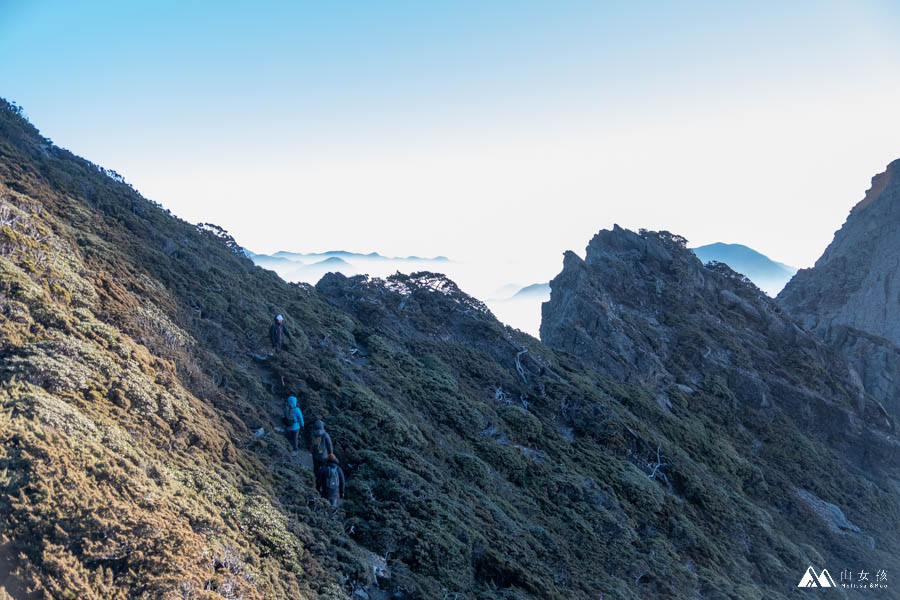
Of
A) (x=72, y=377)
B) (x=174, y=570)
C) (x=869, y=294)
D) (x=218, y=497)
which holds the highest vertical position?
(x=869, y=294)

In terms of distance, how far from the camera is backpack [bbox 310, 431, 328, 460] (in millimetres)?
13359

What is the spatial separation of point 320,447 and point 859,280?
58355mm

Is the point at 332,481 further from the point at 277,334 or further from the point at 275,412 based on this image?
the point at 277,334

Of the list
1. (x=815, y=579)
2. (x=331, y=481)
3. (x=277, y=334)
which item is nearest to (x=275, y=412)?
(x=331, y=481)

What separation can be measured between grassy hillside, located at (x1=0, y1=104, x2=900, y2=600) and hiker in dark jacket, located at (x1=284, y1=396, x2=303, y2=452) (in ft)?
1.53

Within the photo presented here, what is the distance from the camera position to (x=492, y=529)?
1389cm

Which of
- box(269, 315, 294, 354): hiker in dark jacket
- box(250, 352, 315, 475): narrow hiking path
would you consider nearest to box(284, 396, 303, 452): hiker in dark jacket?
box(250, 352, 315, 475): narrow hiking path

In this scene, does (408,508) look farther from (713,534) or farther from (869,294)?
(869,294)

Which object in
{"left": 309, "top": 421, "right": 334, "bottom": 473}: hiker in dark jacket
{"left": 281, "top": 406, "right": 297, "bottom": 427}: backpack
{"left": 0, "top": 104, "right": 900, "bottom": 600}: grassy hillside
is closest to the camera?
{"left": 0, "top": 104, "right": 900, "bottom": 600}: grassy hillside

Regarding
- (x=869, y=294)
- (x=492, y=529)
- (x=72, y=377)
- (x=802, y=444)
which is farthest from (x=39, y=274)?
(x=869, y=294)

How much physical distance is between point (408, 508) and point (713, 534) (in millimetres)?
14288

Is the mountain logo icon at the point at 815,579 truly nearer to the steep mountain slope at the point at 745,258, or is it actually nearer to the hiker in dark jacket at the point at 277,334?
the hiker in dark jacket at the point at 277,334

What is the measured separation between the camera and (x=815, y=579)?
70.2 ft

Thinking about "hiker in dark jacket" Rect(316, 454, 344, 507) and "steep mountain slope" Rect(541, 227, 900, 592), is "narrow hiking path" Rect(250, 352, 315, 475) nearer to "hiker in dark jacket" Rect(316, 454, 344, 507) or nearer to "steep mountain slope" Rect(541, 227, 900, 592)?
"hiker in dark jacket" Rect(316, 454, 344, 507)
